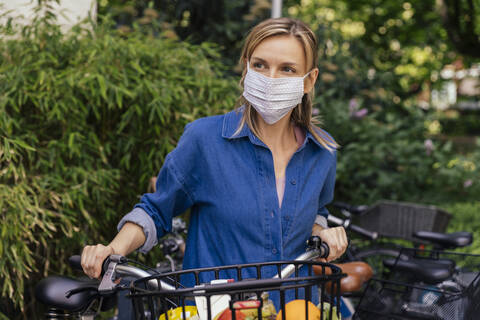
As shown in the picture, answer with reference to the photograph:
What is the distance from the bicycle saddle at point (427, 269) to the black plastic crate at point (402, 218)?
2.18 m

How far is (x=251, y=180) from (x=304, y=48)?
463 mm

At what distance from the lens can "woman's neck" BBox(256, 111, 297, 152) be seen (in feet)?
6.29

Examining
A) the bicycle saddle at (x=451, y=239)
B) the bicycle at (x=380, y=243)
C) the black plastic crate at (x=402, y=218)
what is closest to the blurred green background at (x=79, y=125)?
the black plastic crate at (x=402, y=218)

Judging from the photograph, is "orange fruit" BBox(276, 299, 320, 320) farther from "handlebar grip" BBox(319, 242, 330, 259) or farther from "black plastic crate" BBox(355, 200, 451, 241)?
"black plastic crate" BBox(355, 200, 451, 241)

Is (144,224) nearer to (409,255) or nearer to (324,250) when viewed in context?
(324,250)

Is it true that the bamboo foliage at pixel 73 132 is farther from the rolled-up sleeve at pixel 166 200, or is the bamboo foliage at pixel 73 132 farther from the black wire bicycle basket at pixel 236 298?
the black wire bicycle basket at pixel 236 298

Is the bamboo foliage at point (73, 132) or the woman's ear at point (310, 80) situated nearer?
the woman's ear at point (310, 80)

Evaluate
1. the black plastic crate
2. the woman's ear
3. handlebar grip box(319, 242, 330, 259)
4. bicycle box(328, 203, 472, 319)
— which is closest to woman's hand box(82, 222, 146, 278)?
handlebar grip box(319, 242, 330, 259)

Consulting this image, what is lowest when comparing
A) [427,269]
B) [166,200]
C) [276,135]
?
[427,269]

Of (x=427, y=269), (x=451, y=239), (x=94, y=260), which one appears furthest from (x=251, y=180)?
(x=451, y=239)

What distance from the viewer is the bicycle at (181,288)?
114cm

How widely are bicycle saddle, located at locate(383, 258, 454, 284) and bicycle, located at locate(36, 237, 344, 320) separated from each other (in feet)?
3.51

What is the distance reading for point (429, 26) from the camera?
37.0 ft

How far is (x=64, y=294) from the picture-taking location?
198 centimetres
